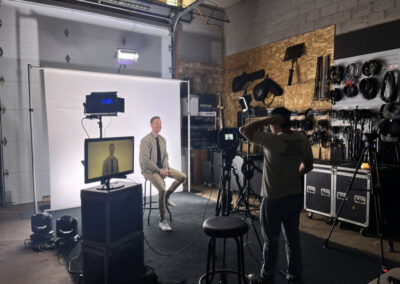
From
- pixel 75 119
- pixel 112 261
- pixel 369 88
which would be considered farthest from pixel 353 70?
pixel 75 119

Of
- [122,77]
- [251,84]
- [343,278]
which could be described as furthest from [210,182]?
[343,278]

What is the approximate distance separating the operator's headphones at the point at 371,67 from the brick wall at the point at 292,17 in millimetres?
558

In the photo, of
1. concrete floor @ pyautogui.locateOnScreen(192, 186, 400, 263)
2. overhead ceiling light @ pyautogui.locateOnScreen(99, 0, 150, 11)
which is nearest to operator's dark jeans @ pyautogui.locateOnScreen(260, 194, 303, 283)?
concrete floor @ pyautogui.locateOnScreen(192, 186, 400, 263)

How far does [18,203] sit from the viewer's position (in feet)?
15.7

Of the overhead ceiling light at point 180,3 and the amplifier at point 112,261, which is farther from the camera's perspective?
the overhead ceiling light at point 180,3

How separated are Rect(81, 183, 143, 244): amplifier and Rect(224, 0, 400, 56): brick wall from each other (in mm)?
4035

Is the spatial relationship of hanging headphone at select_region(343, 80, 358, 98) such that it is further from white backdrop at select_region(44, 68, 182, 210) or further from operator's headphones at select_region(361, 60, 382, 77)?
white backdrop at select_region(44, 68, 182, 210)

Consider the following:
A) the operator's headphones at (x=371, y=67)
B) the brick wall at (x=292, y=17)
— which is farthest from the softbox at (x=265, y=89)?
the operator's headphones at (x=371, y=67)

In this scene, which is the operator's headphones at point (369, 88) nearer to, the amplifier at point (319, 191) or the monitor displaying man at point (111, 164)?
the amplifier at point (319, 191)

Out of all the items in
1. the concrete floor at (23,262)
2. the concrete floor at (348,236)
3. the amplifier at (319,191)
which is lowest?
the concrete floor at (23,262)

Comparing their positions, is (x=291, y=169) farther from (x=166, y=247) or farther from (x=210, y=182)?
(x=210, y=182)

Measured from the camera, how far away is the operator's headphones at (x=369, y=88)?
13.2 ft

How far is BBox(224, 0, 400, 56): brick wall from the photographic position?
13.5 feet

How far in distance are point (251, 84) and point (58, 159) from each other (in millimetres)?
3980
